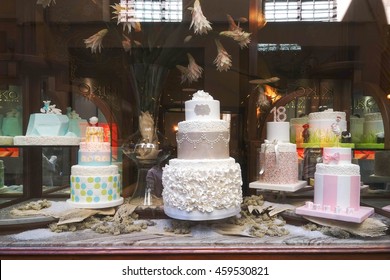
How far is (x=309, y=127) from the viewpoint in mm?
1229

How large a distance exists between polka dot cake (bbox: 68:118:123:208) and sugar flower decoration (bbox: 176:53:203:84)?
424 mm

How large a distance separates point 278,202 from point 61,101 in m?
1.01

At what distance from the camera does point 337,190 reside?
0.93 m

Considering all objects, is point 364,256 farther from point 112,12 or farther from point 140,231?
point 112,12

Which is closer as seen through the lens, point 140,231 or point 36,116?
point 140,231

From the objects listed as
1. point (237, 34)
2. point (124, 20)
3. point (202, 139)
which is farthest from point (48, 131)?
point (237, 34)

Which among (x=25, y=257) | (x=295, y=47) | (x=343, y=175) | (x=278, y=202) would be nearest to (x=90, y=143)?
(x=25, y=257)

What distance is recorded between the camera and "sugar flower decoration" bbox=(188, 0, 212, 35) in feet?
3.57

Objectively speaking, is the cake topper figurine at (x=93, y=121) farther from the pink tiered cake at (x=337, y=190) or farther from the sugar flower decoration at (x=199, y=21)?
the pink tiered cake at (x=337, y=190)

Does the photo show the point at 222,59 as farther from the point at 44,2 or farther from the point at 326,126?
the point at 44,2

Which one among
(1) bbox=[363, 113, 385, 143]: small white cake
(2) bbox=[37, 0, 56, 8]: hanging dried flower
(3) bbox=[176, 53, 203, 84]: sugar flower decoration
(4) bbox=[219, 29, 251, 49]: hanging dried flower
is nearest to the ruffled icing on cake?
(3) bbox=[176, 53, 203, 84]: sugar flower decoration

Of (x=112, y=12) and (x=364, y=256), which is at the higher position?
(x=112, y=12)

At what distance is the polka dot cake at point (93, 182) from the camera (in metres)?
1.01

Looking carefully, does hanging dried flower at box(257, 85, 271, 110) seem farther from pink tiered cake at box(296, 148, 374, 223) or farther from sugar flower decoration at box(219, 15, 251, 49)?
pink tiered cake at box(296, 148, 374, 223)
